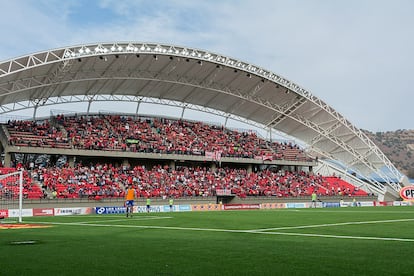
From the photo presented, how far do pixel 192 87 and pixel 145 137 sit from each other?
28.2 feet

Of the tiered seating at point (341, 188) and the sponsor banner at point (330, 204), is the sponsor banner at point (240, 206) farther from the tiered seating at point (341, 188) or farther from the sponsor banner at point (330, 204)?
the tiered seating at point (341, 188)

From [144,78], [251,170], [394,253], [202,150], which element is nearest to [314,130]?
[251,170]

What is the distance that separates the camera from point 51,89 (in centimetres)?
5091

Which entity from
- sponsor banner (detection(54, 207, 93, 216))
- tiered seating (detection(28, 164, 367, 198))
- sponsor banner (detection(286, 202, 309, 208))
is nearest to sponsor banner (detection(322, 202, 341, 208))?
sponsor banner (detection(286, 202, 309, 208))

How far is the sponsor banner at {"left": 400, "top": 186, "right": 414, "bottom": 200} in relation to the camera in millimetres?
63656

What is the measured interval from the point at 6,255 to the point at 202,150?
49.8 meters

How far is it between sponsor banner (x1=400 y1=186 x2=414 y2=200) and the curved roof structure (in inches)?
133

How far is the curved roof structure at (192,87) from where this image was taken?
45.2m

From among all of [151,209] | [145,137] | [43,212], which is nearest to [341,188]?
[145,137]

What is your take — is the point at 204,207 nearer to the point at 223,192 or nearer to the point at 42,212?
the point at 223,192

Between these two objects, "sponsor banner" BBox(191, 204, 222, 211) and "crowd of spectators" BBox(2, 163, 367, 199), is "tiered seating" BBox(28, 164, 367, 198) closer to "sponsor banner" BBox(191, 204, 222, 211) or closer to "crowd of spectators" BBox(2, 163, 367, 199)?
"crowd of spectators" BBox(2, 163, 367, 199)

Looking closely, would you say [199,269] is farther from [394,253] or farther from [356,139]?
[356,139]

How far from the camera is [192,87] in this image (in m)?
59.2

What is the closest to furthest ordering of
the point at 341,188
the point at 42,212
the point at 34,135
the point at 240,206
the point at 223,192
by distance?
the point at 42,212, the point at 34,135, the point at 240,206, the point at 223,192, the point at 341,188
